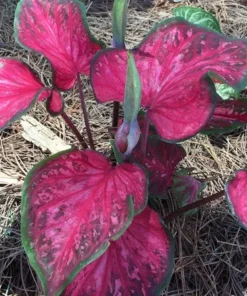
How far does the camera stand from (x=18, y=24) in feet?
3.54

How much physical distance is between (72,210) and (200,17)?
887 millimetres

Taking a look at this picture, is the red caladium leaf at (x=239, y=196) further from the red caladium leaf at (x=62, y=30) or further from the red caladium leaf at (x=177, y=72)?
the red caladium leaf at (x=62, y=30)

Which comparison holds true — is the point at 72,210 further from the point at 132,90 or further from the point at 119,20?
the point at 119,20

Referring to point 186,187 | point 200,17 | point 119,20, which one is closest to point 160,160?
point 186,187

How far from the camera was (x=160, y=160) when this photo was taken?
1.14 m

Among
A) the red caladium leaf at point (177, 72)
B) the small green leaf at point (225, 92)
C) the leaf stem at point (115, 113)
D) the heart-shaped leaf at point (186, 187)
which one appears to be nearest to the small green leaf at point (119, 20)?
the red caladium leaf at point (177, 72)

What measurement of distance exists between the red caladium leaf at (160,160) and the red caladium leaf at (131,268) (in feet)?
0.55

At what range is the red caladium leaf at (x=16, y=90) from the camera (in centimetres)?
95

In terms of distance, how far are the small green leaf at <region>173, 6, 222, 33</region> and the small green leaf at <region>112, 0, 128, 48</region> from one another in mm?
509

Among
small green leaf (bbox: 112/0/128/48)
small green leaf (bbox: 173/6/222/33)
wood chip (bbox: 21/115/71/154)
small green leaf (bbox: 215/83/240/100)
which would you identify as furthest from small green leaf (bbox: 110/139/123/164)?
small green leaf (bbox: 173/6/222/33)

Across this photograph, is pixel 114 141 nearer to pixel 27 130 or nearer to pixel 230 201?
pixel 230 201

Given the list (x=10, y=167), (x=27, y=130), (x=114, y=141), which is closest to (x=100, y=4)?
(x=27, y=130)

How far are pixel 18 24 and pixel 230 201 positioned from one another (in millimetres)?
560

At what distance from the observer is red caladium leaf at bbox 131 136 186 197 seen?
112cm
